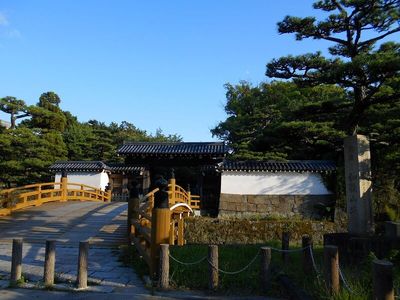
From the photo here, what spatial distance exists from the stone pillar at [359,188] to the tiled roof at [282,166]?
1155 centimetres

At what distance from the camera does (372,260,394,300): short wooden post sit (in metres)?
4.04

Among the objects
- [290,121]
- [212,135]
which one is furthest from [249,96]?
[290,121]

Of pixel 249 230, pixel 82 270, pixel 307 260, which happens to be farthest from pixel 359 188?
pixel 249 230

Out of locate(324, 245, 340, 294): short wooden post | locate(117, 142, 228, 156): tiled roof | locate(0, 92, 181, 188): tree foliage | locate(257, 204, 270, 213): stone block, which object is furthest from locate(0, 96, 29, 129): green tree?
locate(324, 245, 340, 294): short wooden post

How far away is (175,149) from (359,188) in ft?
53.0

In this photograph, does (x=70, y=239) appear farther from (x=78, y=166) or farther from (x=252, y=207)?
(x=78, y=166)

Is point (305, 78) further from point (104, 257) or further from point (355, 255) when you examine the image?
point (104, 257)

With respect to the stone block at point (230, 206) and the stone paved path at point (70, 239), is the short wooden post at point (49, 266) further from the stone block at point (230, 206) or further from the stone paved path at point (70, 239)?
the stone block at point (230, 206)

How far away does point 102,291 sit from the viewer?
641 centimetres

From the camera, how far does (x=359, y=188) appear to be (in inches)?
347

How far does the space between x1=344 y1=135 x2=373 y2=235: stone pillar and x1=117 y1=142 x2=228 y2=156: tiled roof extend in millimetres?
14183

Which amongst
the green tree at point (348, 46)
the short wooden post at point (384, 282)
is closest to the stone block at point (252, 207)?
the green tree at point (348, 46)

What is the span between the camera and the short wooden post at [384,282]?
4.04 metres

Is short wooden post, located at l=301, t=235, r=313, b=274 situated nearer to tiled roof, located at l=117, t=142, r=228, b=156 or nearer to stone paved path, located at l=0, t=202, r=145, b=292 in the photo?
stone paved path, located at l=0, t=202, r=145, b=292
